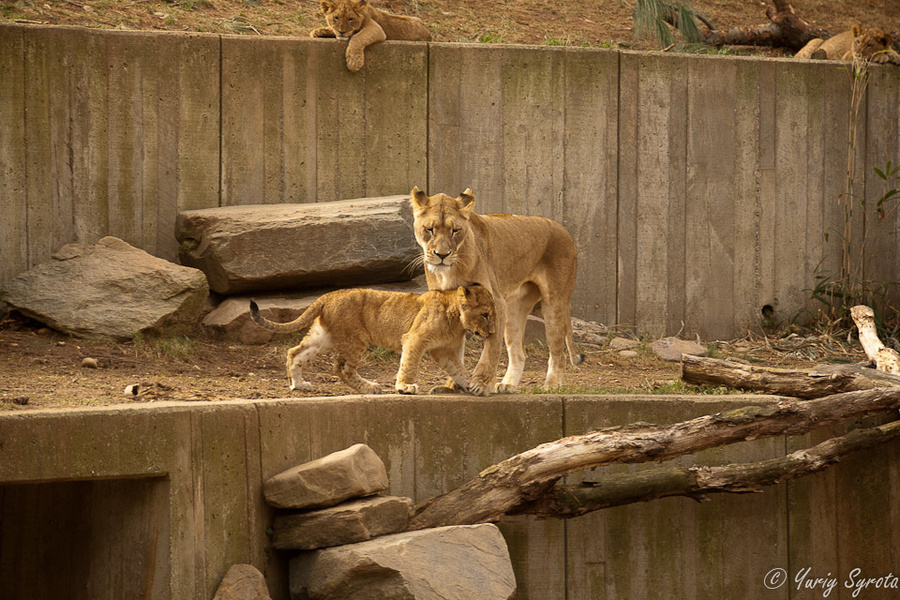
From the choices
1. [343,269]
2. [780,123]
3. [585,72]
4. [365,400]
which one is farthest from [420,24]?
[365,400]

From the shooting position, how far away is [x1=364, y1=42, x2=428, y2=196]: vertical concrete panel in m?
9.71

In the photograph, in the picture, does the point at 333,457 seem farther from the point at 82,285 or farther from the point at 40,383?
the point at 82,285

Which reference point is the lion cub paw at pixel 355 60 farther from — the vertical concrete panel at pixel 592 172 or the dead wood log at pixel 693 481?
the dead wood log at pixel 693 481

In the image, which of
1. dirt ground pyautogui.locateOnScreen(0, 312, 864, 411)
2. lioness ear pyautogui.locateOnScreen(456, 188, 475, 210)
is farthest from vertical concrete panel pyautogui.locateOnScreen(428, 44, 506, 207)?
lioness ear pyautogui.locateOnScreen(456, 188, 475, 210)

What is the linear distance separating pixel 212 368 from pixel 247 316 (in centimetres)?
81

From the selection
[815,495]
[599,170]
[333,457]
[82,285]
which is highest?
[599,170]

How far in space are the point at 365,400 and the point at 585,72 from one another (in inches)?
210

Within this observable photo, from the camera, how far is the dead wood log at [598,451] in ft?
19.1

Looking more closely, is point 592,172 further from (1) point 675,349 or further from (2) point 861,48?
(2) point 861,48

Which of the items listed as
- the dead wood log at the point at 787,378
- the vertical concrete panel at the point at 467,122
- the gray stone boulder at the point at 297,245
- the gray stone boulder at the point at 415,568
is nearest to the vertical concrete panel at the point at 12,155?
the gray stone boulder at the point at 297,245

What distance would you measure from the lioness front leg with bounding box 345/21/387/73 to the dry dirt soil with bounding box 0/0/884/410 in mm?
1505

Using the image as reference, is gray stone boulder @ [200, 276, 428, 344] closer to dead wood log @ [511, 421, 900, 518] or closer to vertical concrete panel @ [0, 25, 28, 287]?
vertical concrete panel @ [0, 25, 28, 287]

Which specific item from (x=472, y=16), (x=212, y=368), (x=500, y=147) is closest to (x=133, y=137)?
(x=212, y=368)

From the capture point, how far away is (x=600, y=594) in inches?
257
